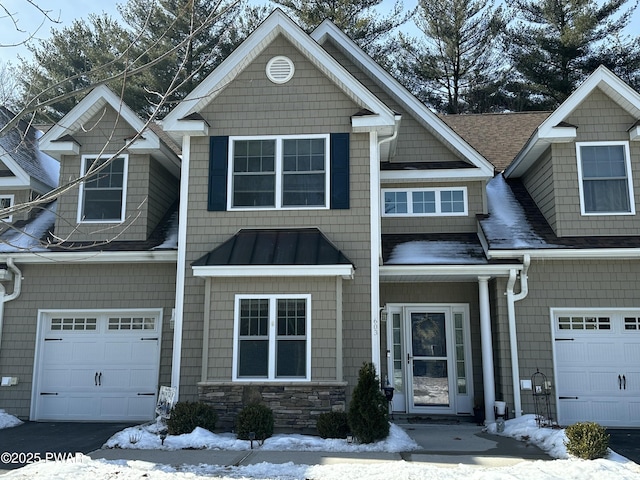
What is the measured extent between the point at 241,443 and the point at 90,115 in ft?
25.7

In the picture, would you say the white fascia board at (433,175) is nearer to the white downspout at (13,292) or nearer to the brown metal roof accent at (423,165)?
the brown metal roof accent at (423,165)

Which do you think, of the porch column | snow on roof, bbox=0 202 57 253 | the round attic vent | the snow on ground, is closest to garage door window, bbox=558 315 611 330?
the porch column

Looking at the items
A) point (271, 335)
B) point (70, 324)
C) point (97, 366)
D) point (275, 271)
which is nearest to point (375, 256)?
point (275, 271)

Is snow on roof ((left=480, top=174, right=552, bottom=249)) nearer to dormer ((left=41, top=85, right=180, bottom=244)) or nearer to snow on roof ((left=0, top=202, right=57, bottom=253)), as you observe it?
dormer ((left=41, top=85, right=180, bottom=244))

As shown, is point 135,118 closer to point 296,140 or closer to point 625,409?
point 296,140

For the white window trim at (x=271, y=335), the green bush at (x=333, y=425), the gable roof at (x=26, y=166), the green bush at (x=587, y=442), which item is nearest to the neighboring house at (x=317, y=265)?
the white window trim at (x=271, y=335)

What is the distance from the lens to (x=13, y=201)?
13.5 metres

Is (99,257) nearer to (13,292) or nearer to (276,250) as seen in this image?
(13,292)

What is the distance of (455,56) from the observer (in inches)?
1109

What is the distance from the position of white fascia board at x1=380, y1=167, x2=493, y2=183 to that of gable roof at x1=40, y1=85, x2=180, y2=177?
15.7 ft

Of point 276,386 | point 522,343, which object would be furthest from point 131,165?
point 522,343

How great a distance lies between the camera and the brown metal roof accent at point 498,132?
15797mm

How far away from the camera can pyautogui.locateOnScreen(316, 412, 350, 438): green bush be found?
9.10 metres

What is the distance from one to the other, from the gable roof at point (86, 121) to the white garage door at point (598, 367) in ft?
28.7
